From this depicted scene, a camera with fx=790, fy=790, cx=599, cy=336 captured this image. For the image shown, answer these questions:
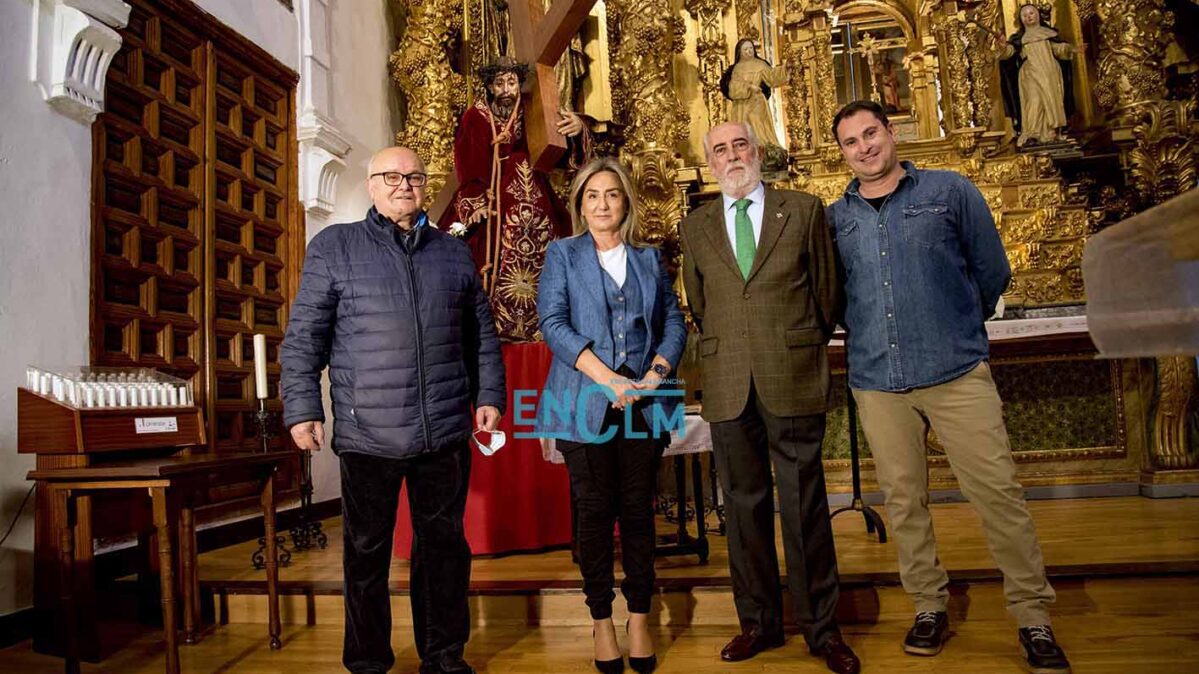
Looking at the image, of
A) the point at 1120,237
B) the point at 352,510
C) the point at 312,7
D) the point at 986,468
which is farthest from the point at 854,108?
the point at 312,7

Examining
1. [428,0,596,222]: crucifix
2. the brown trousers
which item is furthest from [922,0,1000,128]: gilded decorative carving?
the brown trousers

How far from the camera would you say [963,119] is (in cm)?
613

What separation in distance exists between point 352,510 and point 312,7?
170 inches

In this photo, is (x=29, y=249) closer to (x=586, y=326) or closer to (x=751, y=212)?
(x=586, y=326)

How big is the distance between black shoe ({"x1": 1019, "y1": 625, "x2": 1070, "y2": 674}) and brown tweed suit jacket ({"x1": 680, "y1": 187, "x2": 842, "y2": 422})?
2.93 ft

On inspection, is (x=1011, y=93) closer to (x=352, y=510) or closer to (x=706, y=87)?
(x=706, y=87)

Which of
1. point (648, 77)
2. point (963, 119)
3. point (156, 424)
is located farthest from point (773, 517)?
point (963, 119)

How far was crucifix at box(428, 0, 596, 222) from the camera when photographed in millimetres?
2973

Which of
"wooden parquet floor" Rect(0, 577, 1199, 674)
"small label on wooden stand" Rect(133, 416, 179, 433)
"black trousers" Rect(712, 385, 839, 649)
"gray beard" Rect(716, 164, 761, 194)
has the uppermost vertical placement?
"gray beard" Rect(716, 164, 761, 194)

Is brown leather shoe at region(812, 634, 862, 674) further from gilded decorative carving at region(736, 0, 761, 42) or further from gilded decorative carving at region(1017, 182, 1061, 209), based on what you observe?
gilded decorative carving at region(736, 0, 761, 42)

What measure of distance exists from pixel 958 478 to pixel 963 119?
15.0ft

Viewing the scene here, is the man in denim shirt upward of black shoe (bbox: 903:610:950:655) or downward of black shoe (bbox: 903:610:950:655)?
upward

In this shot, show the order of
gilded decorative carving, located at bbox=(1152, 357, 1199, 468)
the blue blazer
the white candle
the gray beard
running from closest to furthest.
Result: the blue blazer → the gray beard → the white candle → gilded decorative carving, located at bbox=(1152, 357, 1199, 468)

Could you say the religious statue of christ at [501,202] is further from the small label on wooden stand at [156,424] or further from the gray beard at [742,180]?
the small label on wooden stand at [156,424]
